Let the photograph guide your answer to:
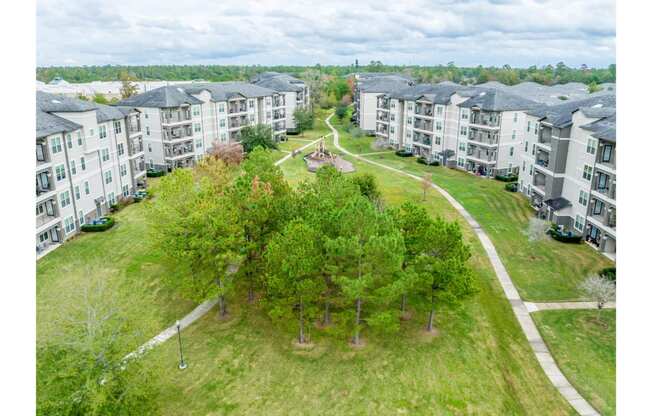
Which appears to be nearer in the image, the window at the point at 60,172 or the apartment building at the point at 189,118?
the window at the point at 60,172

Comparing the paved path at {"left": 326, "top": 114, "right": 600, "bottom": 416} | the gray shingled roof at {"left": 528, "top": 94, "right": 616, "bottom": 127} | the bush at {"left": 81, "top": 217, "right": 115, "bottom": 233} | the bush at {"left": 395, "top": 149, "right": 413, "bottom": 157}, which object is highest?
the gray shingled roof at {"left": 528, "top": 94, "right": 616, "bottom": 127}

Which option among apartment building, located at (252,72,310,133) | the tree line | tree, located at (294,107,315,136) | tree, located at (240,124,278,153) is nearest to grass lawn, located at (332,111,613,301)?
the tree line

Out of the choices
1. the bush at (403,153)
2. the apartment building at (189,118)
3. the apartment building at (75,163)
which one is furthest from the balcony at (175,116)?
the bush at (403,153)

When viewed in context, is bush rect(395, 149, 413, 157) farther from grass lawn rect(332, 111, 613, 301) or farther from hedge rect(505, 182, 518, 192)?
hedge rect(505, 182, 518, 192)

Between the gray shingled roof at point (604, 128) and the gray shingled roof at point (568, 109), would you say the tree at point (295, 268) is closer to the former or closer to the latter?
the gray shingled roof at point (604, 128)

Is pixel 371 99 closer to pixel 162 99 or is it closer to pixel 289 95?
pixel 289 95

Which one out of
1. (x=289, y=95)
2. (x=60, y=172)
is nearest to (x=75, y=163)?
(x=60, y=172)
